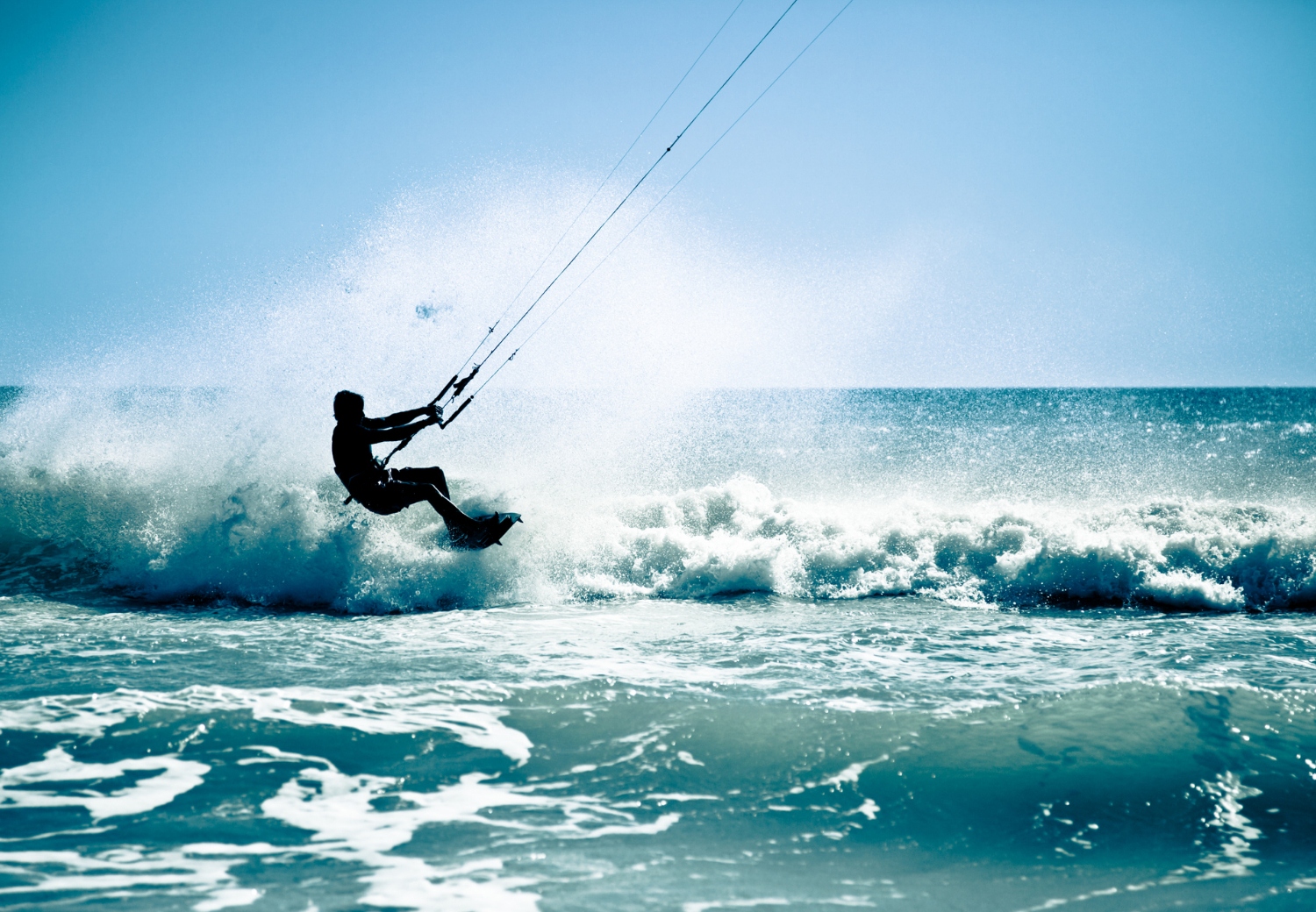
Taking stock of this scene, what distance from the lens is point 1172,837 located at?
174 inches

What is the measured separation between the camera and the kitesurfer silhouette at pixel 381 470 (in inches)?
344

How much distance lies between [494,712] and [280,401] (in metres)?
10.6

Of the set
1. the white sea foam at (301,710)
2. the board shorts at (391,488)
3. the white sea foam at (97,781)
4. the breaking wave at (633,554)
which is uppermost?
the board shorts at (391,488)

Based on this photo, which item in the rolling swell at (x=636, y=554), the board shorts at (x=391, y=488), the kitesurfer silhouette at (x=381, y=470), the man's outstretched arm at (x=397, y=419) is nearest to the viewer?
the man's outstretched arm at (x=397, y=419)

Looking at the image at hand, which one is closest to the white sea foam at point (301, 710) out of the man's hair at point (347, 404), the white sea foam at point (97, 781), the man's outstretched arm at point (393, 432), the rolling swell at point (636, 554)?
the white sea foam at point (97, 781)

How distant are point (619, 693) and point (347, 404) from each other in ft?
14.3

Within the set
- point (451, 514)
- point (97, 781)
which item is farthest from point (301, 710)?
point (451, 514)

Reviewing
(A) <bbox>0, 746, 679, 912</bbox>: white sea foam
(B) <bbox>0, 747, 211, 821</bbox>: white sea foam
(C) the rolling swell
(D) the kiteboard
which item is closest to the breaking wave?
(C) the rolling swell

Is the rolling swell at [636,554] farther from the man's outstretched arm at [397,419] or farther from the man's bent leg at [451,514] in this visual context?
the man's outstretched arm at [397,419]

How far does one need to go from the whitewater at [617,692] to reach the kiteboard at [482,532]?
798 millimetres

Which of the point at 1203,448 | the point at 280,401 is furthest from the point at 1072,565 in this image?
the point at 1203,448

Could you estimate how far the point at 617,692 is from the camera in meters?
6.30

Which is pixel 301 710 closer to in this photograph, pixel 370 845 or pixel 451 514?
pixel 370 845

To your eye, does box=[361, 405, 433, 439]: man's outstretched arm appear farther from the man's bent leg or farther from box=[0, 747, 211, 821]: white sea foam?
box=[0, 747, 211, 821]: white sea foam
